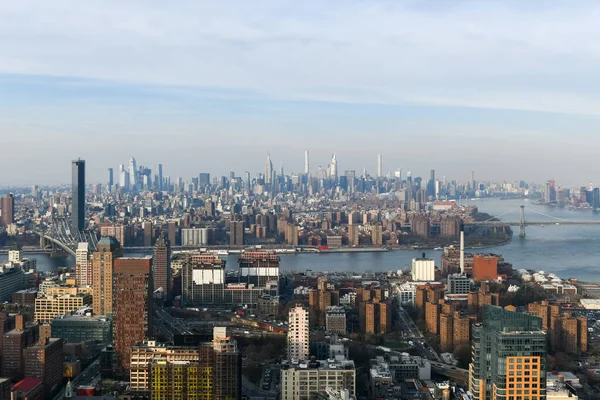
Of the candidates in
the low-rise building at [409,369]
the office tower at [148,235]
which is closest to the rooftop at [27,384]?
the low-rise building at [409,369]

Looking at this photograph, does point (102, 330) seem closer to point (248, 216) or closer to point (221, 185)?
point (248, 216)

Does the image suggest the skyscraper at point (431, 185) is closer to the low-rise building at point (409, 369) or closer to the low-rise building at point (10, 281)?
the low-rise building at point (10, 281)

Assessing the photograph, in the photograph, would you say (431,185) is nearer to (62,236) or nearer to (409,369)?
(62,236)

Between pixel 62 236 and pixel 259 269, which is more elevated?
pixel 62 236

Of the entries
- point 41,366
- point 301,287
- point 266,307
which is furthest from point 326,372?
point 301,287

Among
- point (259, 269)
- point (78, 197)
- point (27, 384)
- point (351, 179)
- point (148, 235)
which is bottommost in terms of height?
point (27, 384)

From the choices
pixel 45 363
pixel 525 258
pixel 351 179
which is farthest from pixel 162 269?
pixel 351 179

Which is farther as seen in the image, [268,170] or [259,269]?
[268,170]
